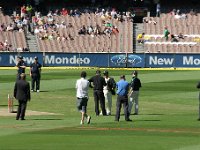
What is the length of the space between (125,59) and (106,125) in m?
42.6

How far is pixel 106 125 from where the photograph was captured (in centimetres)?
2850

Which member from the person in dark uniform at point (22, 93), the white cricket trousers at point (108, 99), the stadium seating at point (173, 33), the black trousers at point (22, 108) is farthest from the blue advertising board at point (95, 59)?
the person in dark uniform at point (22, 93)

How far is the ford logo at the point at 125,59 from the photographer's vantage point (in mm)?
70688

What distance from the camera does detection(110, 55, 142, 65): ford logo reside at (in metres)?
70.7

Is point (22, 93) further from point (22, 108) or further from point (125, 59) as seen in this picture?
point (125, 59)

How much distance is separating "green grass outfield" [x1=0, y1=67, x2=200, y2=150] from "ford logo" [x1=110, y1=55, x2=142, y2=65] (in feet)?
66.1

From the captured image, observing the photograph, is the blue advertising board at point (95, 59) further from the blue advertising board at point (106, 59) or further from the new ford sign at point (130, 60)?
the new ford sign at point (130, 60)

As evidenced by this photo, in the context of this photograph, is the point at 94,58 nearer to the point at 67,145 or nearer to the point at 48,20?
the point at 48,20

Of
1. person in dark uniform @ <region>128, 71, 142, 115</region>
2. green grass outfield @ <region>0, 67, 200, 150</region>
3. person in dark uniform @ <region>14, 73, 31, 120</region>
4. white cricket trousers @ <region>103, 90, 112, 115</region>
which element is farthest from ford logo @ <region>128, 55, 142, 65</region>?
person in dark uniform @ <region>14, 73, 31, 120</region>

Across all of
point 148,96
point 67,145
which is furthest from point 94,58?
point 67,145

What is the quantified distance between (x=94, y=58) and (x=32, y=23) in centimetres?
1333

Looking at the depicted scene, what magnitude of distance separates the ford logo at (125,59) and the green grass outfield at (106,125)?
793 inches

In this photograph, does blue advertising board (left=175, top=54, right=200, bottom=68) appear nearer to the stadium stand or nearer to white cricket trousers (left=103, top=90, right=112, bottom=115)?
the stadium stand

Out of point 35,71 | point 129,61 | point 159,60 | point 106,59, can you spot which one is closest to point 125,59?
point 129,61
